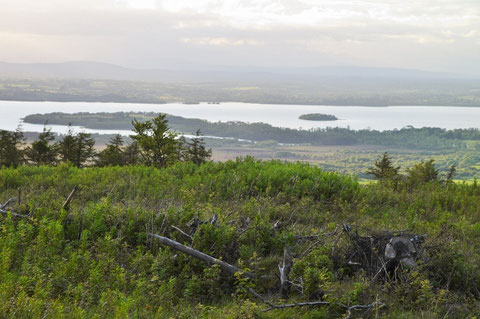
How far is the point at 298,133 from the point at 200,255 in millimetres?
134968

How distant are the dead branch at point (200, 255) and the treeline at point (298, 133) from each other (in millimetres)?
120030

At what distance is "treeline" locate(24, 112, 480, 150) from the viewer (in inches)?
5167

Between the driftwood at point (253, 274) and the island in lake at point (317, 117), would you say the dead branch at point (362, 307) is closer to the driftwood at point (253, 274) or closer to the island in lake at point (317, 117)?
the driftwood at point (253, 274)

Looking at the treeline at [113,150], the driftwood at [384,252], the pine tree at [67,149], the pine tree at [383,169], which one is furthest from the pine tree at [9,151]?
the driftwood at [384,252]

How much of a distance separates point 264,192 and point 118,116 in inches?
5485

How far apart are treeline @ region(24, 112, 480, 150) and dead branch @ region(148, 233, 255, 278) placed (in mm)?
120030

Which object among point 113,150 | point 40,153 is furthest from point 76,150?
point 113,150

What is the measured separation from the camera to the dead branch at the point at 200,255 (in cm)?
618

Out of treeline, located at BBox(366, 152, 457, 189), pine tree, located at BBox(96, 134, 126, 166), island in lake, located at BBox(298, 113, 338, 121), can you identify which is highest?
island in lake, located at BBox(298, 113, 338, 121)

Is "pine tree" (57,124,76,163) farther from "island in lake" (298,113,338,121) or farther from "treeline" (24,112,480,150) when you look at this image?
"island in lake" (298,113,338,121)

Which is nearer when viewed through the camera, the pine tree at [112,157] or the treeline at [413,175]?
the treeline at [413,175]

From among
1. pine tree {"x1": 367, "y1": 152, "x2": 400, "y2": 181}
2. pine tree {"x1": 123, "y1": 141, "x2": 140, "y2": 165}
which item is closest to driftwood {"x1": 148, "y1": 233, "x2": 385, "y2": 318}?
pine tree {"x1": 367, "y1": 152, "x2": 400, "y2": 181}

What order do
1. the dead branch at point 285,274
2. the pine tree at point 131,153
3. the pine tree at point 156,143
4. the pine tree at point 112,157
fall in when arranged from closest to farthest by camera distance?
the dead branch at point 285,274 < the pine tree at point 156,143 < the pine tree at point 112,157 < the pine tree at point 131,153

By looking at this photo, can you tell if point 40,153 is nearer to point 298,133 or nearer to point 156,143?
point 156,143
